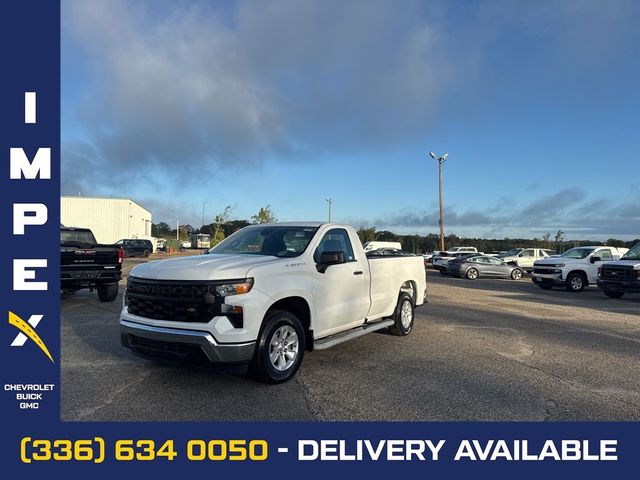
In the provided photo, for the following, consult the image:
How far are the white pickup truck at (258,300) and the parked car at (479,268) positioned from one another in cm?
1874

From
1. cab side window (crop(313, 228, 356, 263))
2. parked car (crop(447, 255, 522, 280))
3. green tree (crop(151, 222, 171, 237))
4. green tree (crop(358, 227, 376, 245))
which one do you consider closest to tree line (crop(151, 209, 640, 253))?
green tree (crop(358, 227, 376, 245))

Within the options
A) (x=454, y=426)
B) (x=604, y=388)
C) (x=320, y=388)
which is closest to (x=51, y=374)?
(x=320, y=388)

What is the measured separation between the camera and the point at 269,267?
5.00 metres

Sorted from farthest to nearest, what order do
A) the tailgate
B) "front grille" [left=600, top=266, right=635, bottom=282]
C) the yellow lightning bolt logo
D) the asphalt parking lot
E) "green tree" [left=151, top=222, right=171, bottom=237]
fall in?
"green tree" [left=151, top=222, right=171, bottom=237] < "front grille" [left=600, top=266, right=635, bottom=282] < the tailgate < the asphalt parking lot < the yellow lightning bolt logo

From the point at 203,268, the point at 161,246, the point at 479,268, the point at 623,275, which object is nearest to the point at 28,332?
the point at 203,268

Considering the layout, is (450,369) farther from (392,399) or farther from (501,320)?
(501,320)

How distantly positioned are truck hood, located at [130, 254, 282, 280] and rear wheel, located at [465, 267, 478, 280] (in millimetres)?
20457

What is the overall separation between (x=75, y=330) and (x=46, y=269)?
4.57 metres

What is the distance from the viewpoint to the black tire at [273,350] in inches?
188

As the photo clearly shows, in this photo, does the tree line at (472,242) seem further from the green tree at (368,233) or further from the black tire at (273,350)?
the black tire at (273,350)

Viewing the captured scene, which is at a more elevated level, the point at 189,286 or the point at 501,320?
the point at 189,286

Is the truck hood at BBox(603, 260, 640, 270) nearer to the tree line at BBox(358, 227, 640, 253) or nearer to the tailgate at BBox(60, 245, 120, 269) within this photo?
the tailgate at BBox(60, 245, 120, 269)

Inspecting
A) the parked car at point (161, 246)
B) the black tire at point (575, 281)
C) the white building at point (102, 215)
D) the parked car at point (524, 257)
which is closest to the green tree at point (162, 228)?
the parked car at point (161, 246)

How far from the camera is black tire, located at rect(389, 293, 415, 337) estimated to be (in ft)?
24.8
